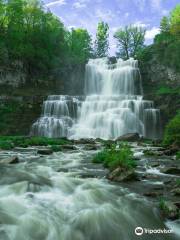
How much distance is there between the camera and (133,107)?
4634cm

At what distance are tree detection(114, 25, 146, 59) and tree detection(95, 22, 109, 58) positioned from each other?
9515 millimetres

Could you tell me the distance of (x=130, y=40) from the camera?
3307 inches

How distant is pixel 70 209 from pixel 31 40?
5638 centimetres

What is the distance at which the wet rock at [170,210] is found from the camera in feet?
29.6

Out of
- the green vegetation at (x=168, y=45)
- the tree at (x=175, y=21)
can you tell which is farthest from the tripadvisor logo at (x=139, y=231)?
the tree at (x=175, y=21)

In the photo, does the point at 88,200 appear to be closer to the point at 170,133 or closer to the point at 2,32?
the point at 170,133

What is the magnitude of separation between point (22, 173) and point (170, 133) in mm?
16201

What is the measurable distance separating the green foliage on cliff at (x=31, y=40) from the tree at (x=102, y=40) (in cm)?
2412

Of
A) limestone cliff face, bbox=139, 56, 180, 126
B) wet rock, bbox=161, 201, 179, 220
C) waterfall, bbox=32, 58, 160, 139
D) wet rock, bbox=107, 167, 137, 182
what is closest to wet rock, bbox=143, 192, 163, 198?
wet rock, bbox=161, 201, 179, 220

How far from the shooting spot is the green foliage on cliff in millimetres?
57688

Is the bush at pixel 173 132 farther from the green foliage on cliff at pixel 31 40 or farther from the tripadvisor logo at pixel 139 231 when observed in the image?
the green foliage on cliff at pixel 31 40

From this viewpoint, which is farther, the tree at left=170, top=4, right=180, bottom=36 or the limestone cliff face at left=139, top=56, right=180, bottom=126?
the tree at left=170, top=4, right=180, bottom=36

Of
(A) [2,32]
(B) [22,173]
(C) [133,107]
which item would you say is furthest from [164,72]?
(B) [22,173]

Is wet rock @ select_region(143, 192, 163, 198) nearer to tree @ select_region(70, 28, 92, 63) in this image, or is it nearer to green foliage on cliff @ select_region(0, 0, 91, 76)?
green foliage on cliff @ select_region(0, 0, 91, 76)
